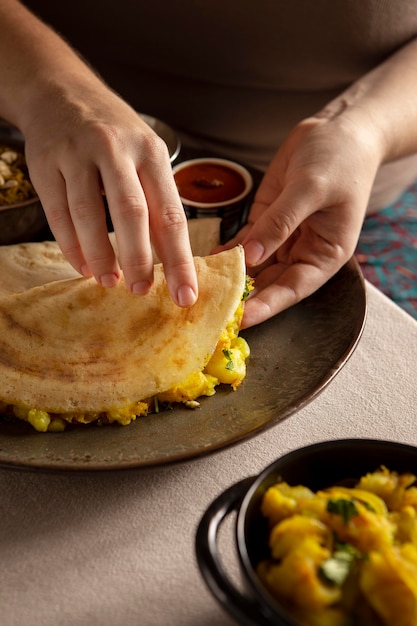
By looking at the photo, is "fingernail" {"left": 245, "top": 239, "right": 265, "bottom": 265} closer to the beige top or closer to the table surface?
A: the table surface

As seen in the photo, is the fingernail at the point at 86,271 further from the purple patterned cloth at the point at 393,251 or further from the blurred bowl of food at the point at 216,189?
the purple patterned cloth at the point at 393,251

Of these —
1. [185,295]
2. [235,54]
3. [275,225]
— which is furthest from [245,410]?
[235,54]

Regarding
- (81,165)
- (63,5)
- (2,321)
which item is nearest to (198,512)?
(2,321)

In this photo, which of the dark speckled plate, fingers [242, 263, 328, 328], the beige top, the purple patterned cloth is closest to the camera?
the dark speckled plate

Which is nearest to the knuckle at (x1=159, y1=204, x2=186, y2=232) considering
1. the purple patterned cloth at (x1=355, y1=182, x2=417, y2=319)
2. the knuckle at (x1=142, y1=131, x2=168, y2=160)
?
the knuckle at (x1=142, y1=131, x2=168, y2=160)

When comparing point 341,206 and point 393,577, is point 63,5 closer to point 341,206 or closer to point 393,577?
point 341,206

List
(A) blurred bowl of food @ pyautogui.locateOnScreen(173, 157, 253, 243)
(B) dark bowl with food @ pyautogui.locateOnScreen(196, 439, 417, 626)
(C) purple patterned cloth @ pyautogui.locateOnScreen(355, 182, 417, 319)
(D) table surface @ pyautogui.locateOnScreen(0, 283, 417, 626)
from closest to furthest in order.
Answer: (B) dark bowl with food @ pyautogui.locateOnScreen(196, 439, 417, 626)
(D) table surface @ pyautogui.locateOnScreen(0, 283, 417, 626)
(A) blurred bowl of food @ pyautogui.locateOnScreen(173, 157, 253, 243)
(C) purple patterned cloth @ pyautogui.locateOnScreen(355, 182, 417, 319)
